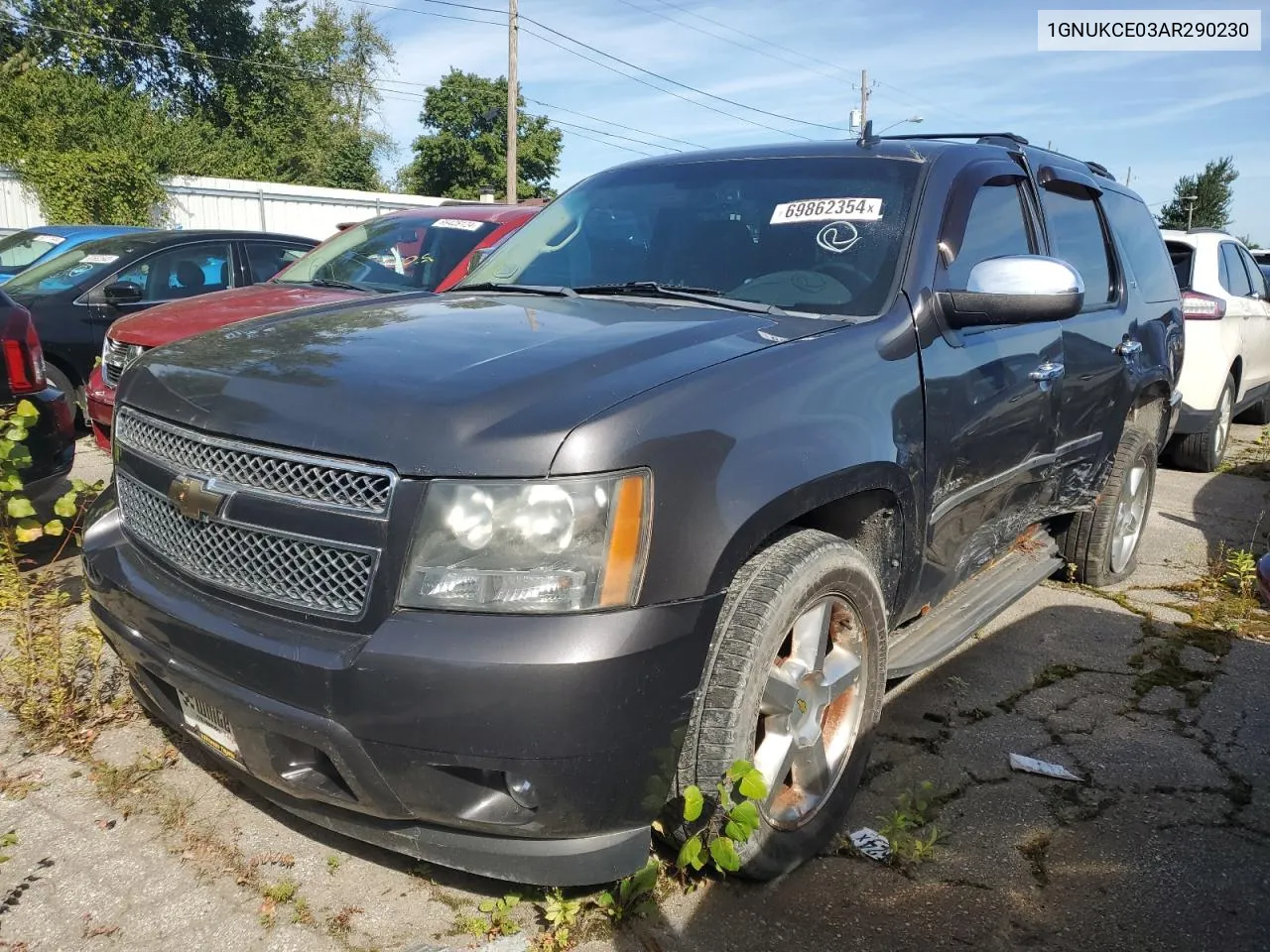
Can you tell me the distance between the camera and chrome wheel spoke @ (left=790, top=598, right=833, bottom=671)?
2.50 meters

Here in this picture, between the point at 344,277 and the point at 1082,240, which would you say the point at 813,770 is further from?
the point at 344,277

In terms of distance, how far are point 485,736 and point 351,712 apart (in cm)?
28

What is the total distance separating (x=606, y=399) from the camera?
6.70 feet

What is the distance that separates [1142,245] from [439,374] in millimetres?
4092

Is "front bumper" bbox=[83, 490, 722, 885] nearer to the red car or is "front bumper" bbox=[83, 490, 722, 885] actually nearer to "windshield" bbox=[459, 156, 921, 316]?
"windshield" bbox=[459, 156, 921, 316]

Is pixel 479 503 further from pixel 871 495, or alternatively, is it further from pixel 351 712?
pixel 871 495

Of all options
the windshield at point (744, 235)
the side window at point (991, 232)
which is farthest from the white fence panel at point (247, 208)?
the side window at point (991, 232)

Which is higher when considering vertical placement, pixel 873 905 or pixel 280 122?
pixel 280 122

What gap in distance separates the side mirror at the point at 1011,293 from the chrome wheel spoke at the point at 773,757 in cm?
134

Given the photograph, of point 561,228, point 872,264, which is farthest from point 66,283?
point 872,264

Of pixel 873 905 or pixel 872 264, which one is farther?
pixel 872 264

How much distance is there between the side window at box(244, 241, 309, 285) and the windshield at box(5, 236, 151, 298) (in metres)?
0.77

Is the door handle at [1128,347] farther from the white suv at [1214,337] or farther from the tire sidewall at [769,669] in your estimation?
the white suv at [1214,337]

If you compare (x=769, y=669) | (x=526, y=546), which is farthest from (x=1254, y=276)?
(x=526, y=546)
